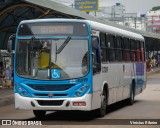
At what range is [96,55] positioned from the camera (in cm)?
1419

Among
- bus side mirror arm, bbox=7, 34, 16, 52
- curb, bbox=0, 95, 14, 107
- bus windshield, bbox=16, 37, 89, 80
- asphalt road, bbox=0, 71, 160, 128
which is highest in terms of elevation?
bus side mirror arm, bbox=7, 34, 16, 52

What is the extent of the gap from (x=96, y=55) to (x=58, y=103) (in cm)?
169

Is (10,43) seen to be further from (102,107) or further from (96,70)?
(102,107)

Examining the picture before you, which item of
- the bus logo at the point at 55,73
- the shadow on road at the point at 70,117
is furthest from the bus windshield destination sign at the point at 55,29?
the shadow on road at the point at 70,117

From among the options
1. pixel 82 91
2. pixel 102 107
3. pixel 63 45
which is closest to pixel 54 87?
pixel 82 91

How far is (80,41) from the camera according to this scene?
13.8 m

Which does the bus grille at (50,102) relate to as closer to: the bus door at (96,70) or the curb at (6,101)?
the bus door at (96,70)

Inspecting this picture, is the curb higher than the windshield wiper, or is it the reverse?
the windshield wiper

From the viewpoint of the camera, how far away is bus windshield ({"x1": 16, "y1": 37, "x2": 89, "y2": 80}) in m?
13.5

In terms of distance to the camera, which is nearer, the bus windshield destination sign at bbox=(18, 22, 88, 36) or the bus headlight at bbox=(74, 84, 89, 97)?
the bus headlight at bbox=(74, 84, 89, 97)

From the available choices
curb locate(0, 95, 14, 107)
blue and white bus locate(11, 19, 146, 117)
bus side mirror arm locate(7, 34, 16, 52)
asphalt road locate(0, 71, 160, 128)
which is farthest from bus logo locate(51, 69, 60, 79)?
curb locate(0, 95, 14, 107)

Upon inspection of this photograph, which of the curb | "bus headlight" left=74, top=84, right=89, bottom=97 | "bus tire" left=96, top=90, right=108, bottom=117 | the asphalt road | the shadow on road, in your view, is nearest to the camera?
the asphalt road

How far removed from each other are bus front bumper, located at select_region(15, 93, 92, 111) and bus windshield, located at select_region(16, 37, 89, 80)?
0.53 meters

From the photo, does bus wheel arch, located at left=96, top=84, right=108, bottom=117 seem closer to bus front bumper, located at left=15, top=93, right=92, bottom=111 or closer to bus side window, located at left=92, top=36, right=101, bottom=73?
bus side window, located at left=92, top=36, right=101, bottom=73
